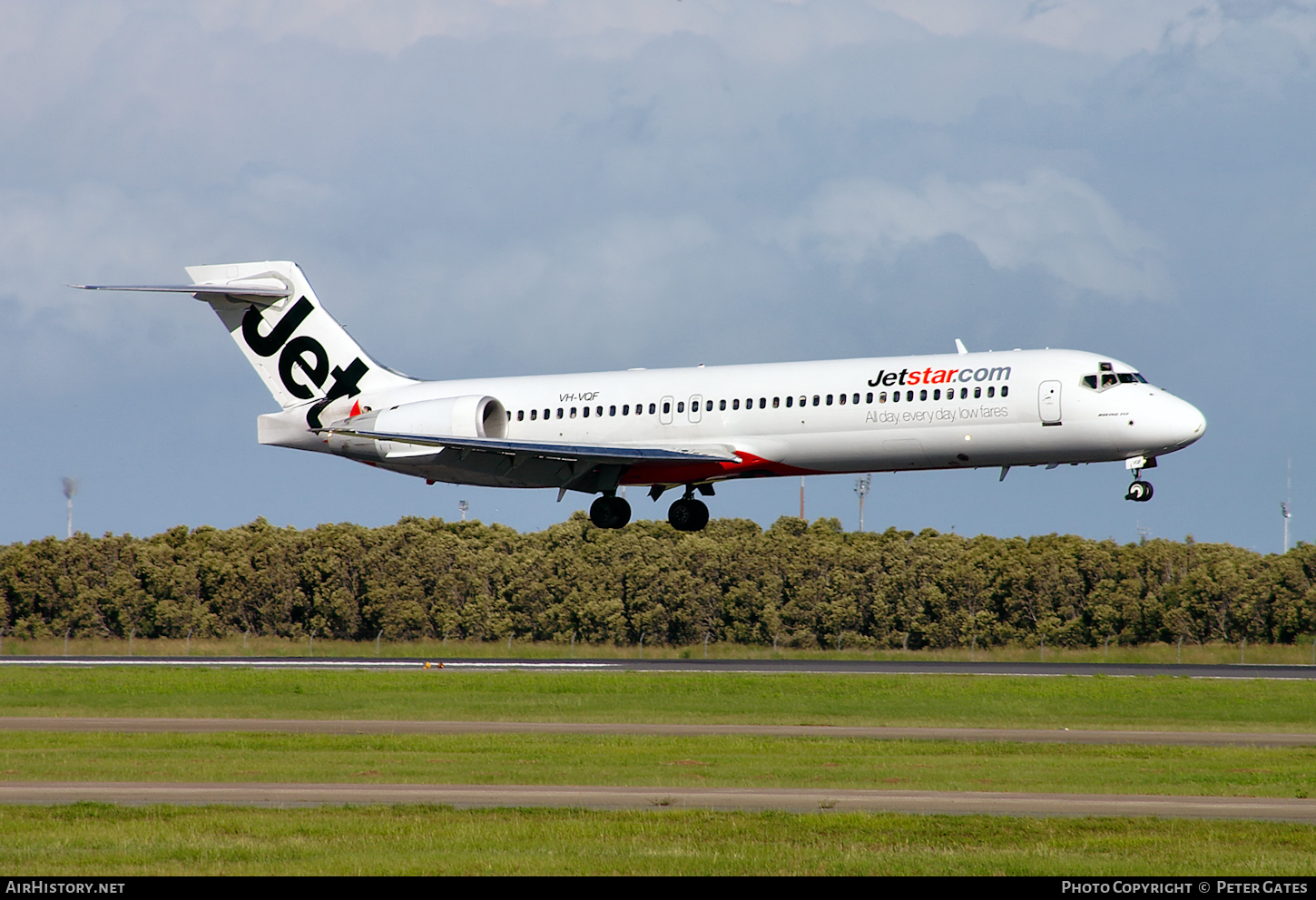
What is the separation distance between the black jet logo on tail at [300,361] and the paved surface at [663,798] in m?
24.6

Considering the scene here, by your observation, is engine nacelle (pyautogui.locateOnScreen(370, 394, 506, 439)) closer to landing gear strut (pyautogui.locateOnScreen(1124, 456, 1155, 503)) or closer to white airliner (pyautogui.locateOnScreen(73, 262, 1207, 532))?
white airliner (pyautogui.locateOnScreen(73, 262, 1207, 532))

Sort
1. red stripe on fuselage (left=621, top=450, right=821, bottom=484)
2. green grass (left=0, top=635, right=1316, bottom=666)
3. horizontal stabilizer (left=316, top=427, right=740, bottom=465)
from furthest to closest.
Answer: green grass (left=0, top=635, right=1316, bottom=666)
horizontal stabilizer (left=316, top=427, right=740, bottom=465)
red stripe on fuselage (left=621, top=450, right=821, bottom=484)

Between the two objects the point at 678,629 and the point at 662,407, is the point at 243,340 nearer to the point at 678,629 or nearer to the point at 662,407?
the point at 662,407

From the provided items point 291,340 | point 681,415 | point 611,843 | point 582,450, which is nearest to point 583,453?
point 582,450

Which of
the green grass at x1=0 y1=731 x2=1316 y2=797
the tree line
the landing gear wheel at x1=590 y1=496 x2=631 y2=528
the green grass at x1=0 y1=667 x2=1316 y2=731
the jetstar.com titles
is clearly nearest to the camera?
the green grass at x1=0 y1=731 x2=1316 y2=797

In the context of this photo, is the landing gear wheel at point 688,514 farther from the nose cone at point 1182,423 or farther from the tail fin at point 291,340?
the nose cone at point 1182,423

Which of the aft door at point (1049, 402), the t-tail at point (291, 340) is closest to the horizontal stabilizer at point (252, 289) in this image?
the t-tail at point (291, 340)

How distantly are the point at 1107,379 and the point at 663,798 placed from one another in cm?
1862

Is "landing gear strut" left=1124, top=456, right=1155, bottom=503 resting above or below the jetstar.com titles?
below

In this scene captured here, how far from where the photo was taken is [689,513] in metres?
41.5

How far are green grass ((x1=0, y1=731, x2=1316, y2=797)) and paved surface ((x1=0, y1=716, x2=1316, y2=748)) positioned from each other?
0.91 meters

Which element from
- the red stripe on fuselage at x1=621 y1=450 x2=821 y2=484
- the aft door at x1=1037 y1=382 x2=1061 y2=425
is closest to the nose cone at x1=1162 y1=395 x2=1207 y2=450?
the aft door at x1=1037 y1=382 x2=1061 y2=425

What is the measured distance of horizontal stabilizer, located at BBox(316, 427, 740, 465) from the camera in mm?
37438
